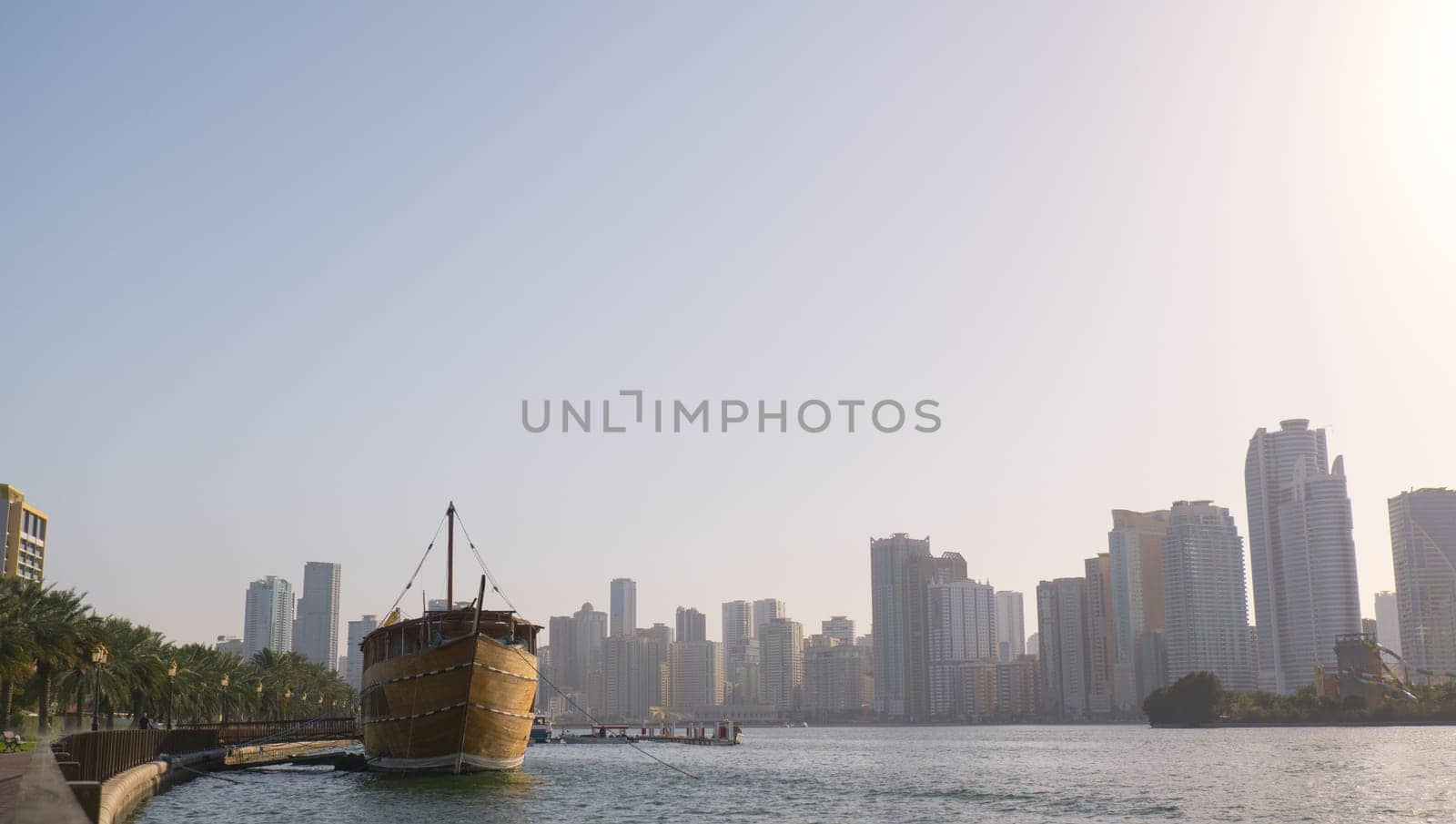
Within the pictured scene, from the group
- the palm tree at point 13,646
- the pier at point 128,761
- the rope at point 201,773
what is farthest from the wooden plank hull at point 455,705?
the palm tree at point 13,646

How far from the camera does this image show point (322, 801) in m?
49.2

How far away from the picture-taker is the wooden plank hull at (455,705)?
52844mm

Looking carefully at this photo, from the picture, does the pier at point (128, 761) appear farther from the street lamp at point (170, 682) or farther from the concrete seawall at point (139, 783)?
the street lamp at point (170, 682)

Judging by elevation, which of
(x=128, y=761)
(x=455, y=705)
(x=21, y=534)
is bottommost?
(x=128, y=761)

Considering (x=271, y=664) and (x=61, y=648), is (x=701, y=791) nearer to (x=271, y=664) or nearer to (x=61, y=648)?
(x=61, y=648)

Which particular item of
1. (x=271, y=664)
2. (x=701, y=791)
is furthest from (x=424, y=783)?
(x=271, y=664)

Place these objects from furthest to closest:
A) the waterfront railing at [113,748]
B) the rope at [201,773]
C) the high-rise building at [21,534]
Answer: the high-rise building at [21,534], the rope at [201,773], the waterfront railing at [113,748]

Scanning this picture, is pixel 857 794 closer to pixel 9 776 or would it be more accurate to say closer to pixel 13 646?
pixel 13 646

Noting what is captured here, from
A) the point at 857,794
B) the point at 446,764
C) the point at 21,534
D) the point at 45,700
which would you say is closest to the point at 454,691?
the point at 446,764

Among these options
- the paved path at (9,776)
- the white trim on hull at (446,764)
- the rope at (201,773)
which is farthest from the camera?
the white trim on hull at (446,764)

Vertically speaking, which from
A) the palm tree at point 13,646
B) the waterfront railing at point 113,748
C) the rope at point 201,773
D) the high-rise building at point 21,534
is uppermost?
the high-rise building at point 21,534

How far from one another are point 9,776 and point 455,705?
24030 millimetres

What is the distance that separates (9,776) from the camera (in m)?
30.2

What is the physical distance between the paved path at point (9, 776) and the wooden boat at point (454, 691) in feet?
54.1
